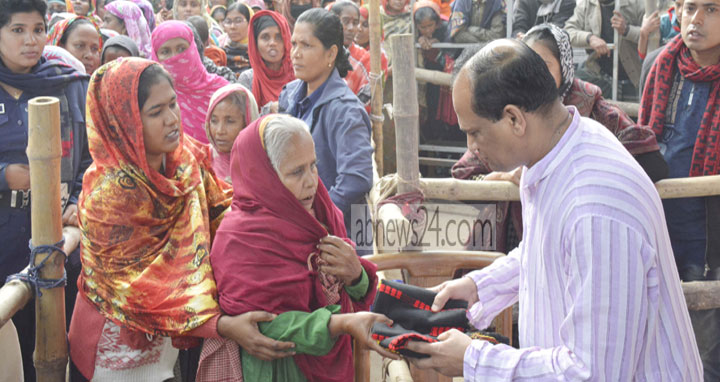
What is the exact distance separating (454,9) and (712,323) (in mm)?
4827

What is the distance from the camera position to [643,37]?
568 centimetres

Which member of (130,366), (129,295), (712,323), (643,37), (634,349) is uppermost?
(643,37)

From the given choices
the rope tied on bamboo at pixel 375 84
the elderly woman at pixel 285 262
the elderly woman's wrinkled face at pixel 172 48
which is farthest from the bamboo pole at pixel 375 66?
the elderly woman at pixel 285 262

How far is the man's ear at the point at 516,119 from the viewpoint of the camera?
5.24 feet

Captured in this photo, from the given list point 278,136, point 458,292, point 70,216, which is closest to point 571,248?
point 458,292

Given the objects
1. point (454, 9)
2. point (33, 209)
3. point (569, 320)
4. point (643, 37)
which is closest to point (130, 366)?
point (33, 209)

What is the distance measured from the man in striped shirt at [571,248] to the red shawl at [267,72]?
3.45 m

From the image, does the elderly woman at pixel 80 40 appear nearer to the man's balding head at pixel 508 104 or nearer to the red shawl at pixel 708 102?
the red shawl at pixel 708 102

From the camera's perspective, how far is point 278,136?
226 cm

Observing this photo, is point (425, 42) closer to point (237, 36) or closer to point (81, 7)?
point (237, 36)

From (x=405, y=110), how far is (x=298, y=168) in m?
0.87

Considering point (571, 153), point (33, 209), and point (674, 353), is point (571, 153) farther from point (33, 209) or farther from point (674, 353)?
point (33, 209)

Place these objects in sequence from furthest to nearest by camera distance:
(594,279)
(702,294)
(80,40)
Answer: (80,40) → (702,294) → (594,279)

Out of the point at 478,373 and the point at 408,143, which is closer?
the point at 478,373
